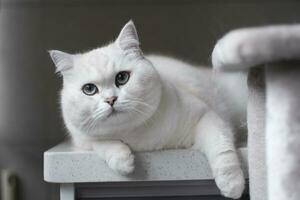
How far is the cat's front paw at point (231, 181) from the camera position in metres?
0.96

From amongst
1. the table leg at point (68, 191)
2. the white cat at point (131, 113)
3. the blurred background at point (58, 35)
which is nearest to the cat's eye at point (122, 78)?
the white cat at point (131, 113)

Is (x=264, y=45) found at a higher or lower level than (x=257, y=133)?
higher

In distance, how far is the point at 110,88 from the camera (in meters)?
1.07

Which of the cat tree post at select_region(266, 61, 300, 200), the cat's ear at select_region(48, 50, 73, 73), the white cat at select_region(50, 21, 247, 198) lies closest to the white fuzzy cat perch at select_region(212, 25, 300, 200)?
the cat tree post at select_region(266, 61, 300, 200)

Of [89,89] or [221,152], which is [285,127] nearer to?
[221,152]

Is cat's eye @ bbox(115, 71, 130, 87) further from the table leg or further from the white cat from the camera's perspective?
the table leg

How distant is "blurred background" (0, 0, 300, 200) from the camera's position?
1748 mm

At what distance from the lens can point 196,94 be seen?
1350 millimetres

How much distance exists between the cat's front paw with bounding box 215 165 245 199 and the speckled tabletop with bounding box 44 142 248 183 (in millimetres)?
90

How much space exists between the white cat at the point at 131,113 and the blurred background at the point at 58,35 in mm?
569

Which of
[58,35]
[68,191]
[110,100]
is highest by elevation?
[58,35]

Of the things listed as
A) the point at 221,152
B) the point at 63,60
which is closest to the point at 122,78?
the point at 63,60

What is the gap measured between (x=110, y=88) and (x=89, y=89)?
6cm

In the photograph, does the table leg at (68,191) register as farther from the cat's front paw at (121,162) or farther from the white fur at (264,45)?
the white fur at (264,45)
